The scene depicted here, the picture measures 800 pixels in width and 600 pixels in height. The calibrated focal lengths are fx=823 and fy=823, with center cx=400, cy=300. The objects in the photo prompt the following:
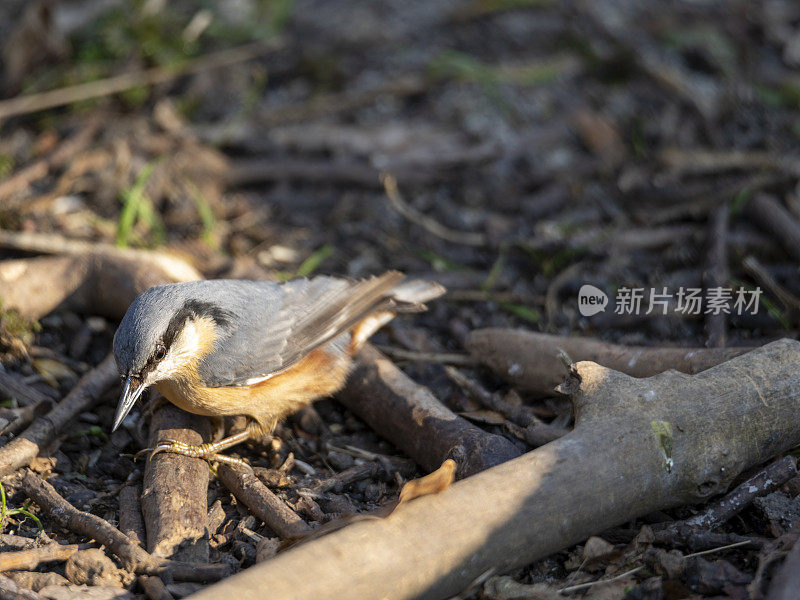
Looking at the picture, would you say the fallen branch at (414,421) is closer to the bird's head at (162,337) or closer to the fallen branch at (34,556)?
the bird's head at (162,337)

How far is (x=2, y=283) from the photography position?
13.9ft

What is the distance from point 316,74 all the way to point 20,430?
13.9 ft

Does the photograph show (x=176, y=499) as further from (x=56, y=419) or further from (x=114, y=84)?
(x=114, y=84)

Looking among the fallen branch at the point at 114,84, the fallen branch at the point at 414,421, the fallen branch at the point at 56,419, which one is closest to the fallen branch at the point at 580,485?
the fallen branch at the point at 414,421

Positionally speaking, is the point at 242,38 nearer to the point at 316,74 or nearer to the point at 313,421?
the point at 316,74

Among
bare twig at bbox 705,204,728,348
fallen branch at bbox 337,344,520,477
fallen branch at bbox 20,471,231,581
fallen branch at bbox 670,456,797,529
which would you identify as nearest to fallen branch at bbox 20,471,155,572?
fallen branch at bbox 20,471,231,581

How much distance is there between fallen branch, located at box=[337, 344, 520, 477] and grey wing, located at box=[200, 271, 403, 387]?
0.84ft

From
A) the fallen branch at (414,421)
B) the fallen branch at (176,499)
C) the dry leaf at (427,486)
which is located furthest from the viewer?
the fallen branch at (414,421)

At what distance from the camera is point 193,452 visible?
11.9ft

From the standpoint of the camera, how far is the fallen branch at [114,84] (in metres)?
6.03

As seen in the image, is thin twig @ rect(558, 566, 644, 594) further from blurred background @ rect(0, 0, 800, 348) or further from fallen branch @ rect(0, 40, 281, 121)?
fallen branch @ rect(0, 40, 281, 121)

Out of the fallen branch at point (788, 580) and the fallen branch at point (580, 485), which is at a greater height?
the fallen branch at point (580, 485)

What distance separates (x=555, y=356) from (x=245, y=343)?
1.47 metres

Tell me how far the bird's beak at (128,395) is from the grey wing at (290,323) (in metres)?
0.30
